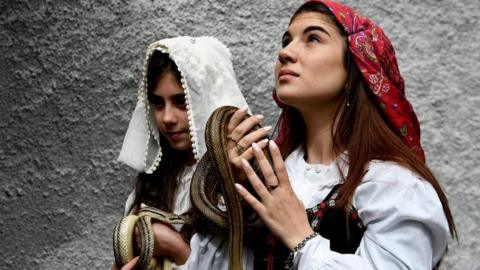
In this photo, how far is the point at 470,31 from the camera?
348cm

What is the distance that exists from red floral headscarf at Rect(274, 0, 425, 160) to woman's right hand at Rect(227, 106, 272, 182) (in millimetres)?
372

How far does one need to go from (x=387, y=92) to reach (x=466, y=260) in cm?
149

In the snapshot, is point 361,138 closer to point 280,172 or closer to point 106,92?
point 280,172

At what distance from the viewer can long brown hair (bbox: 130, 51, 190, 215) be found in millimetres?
2842

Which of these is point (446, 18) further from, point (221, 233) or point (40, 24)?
point (40, 24)

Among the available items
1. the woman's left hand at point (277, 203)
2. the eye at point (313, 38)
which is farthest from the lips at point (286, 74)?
the woman's left hand at point (277, 203)

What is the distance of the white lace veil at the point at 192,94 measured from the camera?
2.74m

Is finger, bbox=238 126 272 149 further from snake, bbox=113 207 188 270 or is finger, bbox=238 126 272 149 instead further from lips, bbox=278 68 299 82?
snake, bbox=113 207 188 270

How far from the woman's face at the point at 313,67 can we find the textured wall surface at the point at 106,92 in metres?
1.32

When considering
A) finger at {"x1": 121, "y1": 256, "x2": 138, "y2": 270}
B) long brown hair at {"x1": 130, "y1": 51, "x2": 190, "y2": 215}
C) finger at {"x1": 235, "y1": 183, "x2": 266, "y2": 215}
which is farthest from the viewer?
long brown hair at {"x1": 130, "y1": 51, "x2": 190, "y2": 215}

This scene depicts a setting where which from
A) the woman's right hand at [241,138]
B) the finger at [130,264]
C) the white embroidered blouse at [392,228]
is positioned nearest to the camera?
the white embroidered blouse at [392,228]

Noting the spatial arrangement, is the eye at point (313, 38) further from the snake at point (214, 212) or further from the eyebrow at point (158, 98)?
the eyebrow at point (158, 98)

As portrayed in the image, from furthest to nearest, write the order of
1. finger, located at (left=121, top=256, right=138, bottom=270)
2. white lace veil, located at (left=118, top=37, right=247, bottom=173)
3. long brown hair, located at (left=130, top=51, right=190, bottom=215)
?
long brown hair, located at (left=130, top=51, right=190, bottom=215) < white lace veil, located at (left=118, top=37, right=247, bottom=173) < finger, located at (left=121, top=256, right=138, bottom=270)

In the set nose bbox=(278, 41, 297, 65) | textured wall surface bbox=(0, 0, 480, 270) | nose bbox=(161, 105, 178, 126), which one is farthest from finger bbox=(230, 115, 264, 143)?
textured wall surface bbox=(0, 0, 480, 270)
